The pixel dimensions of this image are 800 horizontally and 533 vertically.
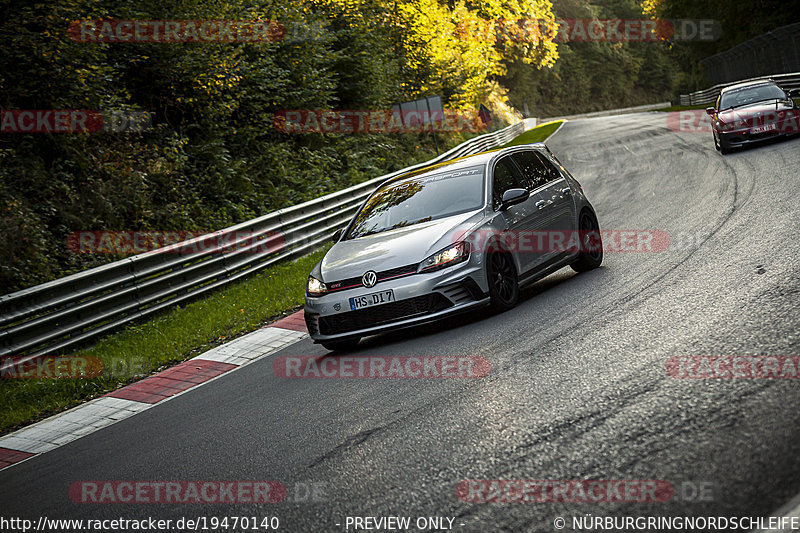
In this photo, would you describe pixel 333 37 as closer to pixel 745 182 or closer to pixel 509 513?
pixel 745 182


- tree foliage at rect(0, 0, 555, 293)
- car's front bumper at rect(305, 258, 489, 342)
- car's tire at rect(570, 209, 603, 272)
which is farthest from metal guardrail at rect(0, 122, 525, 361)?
car's tire at rect(570, 209, 603, 272)

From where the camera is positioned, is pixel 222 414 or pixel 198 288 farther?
pixel 198 288

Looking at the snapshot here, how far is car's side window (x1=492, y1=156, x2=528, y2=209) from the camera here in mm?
8766

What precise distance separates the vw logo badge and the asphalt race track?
64 centimetres

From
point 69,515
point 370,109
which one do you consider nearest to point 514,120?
point 370,109

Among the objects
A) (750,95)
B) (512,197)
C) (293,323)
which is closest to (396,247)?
(512,197)

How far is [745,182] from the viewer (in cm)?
1358

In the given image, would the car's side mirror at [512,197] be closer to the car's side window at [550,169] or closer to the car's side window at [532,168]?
the car's side window at [532,168]

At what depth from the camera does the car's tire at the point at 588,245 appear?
9570mm

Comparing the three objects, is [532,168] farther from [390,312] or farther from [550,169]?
[390,312]

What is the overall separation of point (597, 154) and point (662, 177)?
944cm

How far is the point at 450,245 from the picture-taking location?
7.77 metres

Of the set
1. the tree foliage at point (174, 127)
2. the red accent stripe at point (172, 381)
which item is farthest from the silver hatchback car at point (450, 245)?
the tree foliage at point (174, 127)

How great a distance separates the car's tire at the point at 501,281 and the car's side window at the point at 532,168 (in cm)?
142
